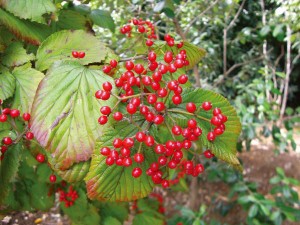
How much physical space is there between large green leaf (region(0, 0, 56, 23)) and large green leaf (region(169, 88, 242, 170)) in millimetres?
555

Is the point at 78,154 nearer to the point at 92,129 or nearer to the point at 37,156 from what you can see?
the point at 92,129

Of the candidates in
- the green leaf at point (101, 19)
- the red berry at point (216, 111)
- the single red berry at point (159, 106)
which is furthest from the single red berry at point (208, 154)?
the green leaf at point (101, 19)

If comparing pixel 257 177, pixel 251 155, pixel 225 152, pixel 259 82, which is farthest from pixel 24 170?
pixel 251 155

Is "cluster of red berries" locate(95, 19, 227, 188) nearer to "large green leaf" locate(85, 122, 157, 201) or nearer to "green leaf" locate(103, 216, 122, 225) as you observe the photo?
"large green leaf" locate(85, 122, 157, 201)

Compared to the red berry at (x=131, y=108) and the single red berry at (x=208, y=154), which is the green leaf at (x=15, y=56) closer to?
the red berry at (x=131, y=108)

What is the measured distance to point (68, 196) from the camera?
1.87m

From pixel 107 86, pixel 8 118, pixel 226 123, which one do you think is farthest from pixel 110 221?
pixel 107 86

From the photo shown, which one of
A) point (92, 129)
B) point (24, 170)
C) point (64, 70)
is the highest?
point (64, 70)

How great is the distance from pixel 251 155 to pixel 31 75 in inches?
211

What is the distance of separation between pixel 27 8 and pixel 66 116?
45 cm

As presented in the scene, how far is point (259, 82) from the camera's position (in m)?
3.05

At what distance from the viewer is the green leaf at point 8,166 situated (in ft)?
3.61

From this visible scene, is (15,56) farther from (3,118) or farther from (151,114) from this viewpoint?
(151,114)

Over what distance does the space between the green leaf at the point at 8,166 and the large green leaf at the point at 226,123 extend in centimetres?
55
